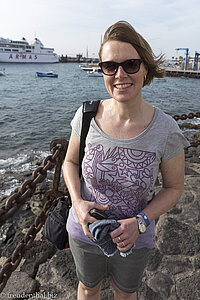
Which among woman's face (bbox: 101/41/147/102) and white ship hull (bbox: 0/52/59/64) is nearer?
woman's face (bbox: 101/41/147/102)

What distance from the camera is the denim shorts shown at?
1606mm

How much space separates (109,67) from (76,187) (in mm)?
861

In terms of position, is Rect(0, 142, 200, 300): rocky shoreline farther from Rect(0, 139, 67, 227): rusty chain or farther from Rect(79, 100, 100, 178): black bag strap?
Rect(79, 100, 100, 178): black bag strap

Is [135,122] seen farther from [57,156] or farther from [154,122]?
[57,156]

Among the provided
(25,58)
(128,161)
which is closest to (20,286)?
(128,161)

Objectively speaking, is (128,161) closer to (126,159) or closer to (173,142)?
(126,159)

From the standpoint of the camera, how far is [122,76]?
1.40m

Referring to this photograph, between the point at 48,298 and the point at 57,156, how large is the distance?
4.51ft

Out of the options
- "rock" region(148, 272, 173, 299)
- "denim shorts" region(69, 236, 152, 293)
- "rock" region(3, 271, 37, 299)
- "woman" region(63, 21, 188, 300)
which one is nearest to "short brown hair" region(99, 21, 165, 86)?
"woman" region(63, 21, 188, 300)

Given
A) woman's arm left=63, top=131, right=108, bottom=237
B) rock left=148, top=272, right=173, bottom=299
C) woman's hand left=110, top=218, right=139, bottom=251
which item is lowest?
rock left=148, top=272, right=173, bottom=299

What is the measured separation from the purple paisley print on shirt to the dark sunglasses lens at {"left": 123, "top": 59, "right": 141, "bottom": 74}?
481 millimetres

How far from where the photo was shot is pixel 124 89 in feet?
4.64

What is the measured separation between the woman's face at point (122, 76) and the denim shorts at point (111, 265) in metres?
1.07

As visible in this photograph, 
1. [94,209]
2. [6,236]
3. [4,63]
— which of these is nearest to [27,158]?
[6,236]
